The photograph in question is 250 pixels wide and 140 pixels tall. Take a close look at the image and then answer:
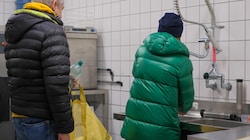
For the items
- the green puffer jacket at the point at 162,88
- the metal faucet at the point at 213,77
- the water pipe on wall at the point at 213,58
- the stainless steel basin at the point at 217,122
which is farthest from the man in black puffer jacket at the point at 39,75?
the metal faucet at the point at 213,77

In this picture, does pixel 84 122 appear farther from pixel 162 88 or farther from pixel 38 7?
pixel 38 7

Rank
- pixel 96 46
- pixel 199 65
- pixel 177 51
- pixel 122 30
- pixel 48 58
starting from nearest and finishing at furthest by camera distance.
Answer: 1. pixel 48 58
2. pixel 177 51
3. pixel 199 65
4. pixel 122 30
5. pixel 96 46

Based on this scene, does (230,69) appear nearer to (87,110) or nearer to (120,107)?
(87,110)

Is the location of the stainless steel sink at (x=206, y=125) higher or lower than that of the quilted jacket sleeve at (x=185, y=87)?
lower

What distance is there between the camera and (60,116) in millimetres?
1962

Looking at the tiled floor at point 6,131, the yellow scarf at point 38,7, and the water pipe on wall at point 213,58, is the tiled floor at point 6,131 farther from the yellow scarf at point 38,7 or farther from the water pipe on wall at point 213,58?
the water pipe on wall at point 213,58

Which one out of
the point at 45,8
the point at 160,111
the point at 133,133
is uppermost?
the point at 45,8

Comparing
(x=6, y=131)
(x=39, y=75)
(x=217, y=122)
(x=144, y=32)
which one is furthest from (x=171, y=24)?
(x=6, y=131)

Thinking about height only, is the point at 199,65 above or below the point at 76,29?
below

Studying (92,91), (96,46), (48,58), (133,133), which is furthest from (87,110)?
(96,46)

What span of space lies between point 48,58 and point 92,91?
1.77 metres

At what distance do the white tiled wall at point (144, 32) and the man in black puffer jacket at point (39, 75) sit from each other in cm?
128

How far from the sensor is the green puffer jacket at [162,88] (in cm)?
225

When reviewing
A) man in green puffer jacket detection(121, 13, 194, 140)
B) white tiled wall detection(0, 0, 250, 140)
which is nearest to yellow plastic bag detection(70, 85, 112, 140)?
man in green puffer jacket detection(121, 13, 194, 140)
